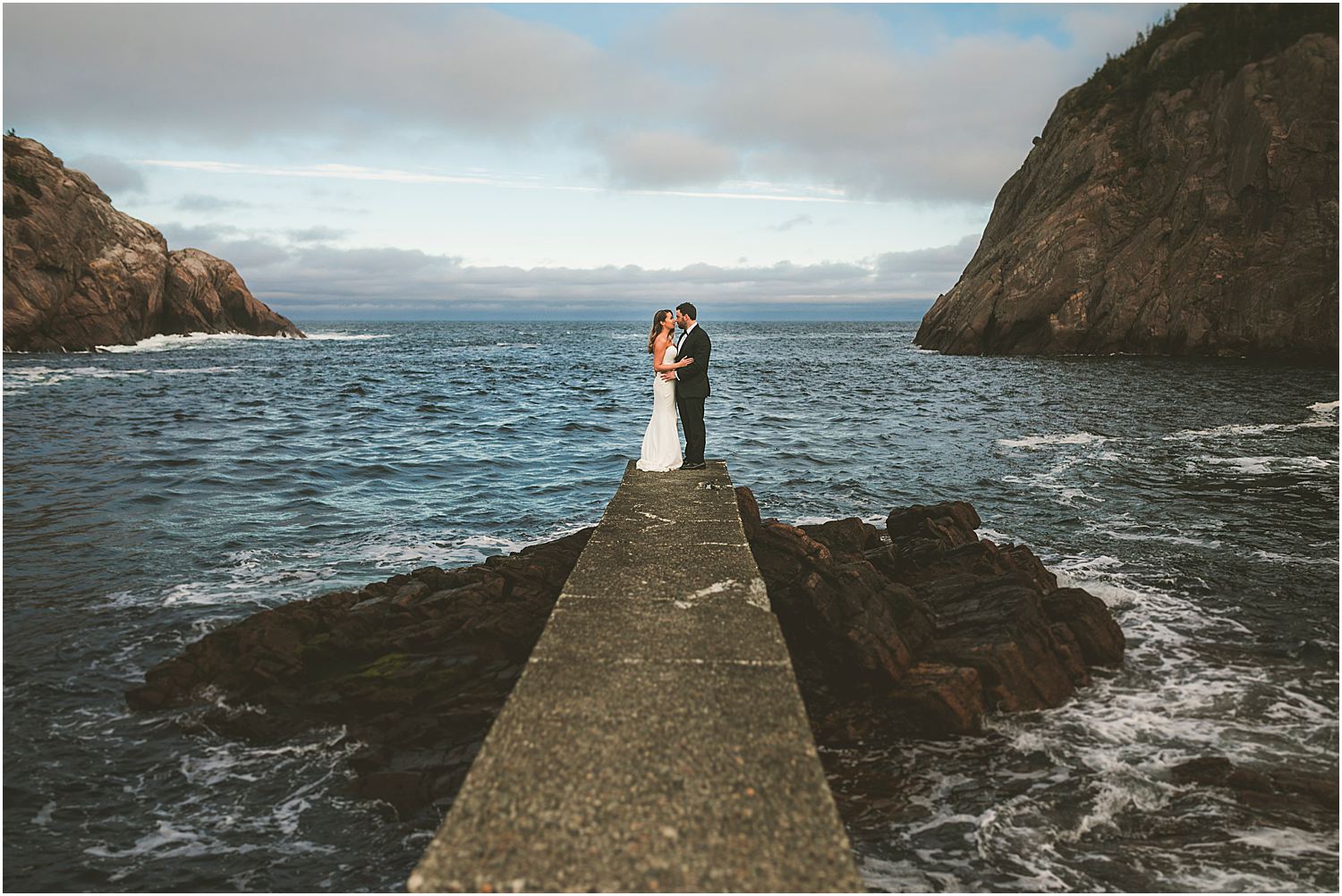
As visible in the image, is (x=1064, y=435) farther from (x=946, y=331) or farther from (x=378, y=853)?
(x=946, y=331)

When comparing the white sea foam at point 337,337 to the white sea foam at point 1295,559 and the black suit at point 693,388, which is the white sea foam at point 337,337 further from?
the white sea foam at point 1295,559

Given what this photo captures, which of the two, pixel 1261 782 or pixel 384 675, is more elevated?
pixel 384 675

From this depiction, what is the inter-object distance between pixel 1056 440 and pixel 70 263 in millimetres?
59978

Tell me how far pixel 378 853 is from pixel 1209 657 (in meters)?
8.23

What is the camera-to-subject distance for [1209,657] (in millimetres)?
8273

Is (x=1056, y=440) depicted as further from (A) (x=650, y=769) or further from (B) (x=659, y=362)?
(A) (x=650, y=769)

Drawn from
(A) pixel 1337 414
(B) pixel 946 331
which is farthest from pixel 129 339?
(A) pixel 1337 414

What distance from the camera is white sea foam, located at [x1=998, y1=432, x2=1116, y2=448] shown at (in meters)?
21.0

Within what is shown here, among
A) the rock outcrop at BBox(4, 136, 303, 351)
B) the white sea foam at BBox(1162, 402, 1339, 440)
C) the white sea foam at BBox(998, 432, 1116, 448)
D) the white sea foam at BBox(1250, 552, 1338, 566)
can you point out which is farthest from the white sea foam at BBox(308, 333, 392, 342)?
the white sea foam at BBox(1250, 552, 1338, 566)

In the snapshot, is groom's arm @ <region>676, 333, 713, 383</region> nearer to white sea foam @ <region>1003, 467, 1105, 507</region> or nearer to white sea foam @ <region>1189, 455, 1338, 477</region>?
white sea foam @ <region>1003, 467, 1105, 507</region>

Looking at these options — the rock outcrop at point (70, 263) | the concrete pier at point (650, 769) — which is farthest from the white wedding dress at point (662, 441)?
the rock outcrop at point (70, 263)

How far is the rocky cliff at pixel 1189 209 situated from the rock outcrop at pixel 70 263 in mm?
60663

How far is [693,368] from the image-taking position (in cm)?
1118

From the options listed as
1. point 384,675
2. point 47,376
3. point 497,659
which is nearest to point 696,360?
point 497,659
